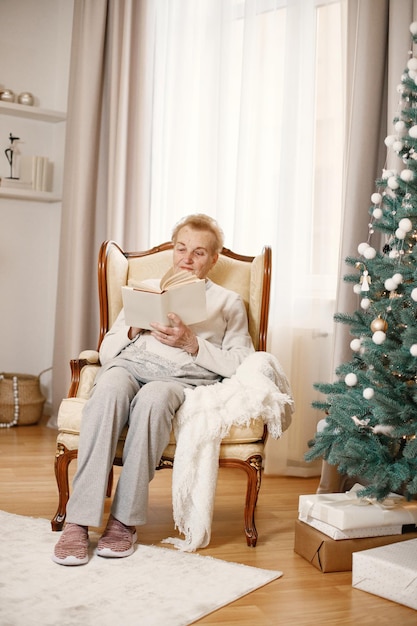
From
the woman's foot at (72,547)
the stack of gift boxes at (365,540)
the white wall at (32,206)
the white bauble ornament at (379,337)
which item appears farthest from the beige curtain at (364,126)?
the white wall at (32,206)

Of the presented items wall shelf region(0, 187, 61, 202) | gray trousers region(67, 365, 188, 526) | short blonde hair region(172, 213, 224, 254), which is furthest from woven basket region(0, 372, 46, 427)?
gray trousers region(67, 365, 188, 526)

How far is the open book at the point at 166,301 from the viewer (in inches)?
100

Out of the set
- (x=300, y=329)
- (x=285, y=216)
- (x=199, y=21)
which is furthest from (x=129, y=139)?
(x=300, y=329)

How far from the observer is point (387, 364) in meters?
2.41

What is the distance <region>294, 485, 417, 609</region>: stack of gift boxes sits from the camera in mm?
2152

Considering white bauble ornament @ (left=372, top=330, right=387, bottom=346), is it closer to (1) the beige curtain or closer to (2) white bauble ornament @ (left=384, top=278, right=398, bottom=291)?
(2) white bauble ornament @ (left=384, top=278, right=398, bottom=291)

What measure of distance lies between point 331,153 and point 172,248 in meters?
0.83

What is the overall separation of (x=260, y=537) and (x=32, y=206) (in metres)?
2.95

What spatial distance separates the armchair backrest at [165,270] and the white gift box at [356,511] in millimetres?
735

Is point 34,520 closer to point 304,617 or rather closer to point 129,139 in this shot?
point 304,617

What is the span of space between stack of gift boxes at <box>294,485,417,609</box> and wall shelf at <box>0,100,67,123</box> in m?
3.15

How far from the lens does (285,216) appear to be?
3545 millimetres

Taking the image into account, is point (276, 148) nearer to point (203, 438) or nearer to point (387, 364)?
point (387, 364)

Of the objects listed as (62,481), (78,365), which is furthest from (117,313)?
(62,481)
